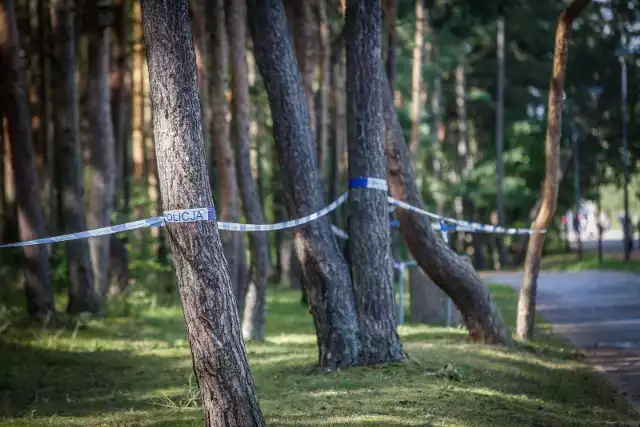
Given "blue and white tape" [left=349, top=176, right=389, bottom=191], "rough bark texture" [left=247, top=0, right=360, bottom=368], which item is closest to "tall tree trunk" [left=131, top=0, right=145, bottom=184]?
"rough bark texture" [left=247, top=0, right=360, bottom=368]

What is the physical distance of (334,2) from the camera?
2758cm

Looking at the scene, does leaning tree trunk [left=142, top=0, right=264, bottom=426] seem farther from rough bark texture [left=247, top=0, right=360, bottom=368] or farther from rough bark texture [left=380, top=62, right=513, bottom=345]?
rough bark texture [left=380, top=62, right=513, bottom=345]

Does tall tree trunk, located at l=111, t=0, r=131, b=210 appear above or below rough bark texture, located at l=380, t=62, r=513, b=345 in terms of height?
above

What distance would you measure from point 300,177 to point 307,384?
2.46 m

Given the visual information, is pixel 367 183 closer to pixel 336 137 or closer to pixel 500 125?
pixel 336 137

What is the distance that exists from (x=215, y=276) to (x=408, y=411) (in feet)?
7.64

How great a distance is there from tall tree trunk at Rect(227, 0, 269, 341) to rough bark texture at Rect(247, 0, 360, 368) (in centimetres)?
485

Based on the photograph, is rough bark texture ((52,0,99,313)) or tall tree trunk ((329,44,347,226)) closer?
rough bark texture ((52,0,99,313))

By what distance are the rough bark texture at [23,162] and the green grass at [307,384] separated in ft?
3.33

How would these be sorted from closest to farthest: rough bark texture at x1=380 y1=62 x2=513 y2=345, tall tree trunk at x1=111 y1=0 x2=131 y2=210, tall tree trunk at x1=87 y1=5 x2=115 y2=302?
1. rough bark texture at x1=380 y1=62 x2=513 y2=345
2. tall tree trunk at x1=87 y1=5 x2=115 y2=302
3. tall tree trunk at x1=111 y1=0 x2=131 y2=210

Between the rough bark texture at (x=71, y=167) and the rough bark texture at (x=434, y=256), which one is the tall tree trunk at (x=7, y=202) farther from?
the rough bark texture at (x=434, y=256)

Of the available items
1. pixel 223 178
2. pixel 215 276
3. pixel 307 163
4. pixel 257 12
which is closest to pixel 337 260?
pixel 307 163

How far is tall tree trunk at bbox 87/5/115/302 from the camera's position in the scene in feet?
73.5

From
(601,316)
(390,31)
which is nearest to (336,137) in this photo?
(390,31)
